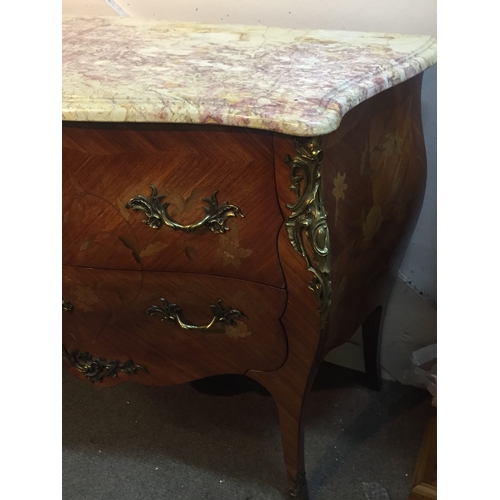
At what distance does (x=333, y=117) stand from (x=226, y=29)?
491 millimetres

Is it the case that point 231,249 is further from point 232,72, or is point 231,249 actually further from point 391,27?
point 391,27

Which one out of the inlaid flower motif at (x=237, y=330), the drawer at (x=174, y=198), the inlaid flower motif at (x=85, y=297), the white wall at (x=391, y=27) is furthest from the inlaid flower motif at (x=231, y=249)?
the white wall at (x=391, y=27)

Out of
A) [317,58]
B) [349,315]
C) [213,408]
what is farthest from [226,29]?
[213,408]

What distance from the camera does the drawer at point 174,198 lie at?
2.31 ft

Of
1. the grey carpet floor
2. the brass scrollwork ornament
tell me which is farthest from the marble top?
the grey carpet floor

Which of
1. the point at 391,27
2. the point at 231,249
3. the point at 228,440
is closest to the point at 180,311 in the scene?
the point at 231,249

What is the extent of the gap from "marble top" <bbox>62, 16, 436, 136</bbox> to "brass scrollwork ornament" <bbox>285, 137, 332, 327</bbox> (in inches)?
1.6

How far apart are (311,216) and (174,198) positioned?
0.62 feet

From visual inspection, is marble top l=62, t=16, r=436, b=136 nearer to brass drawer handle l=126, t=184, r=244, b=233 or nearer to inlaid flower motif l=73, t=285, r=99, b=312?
Answer: brass drawer handle l=126, t=184, r=244, b=233

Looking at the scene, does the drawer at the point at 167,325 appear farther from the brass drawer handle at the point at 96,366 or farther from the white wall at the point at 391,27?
the white wall at the point at 391,27

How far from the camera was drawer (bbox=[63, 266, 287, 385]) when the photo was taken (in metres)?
0.80

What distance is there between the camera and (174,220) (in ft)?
2.49

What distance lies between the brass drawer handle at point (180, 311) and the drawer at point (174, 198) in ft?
0.20
